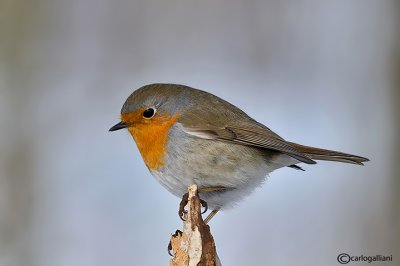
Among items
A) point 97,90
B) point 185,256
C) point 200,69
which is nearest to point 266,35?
point 200,69

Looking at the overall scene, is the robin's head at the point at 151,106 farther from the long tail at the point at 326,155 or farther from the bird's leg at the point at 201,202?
the long tail at the point at 326,155

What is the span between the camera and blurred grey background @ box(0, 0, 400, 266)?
448cm

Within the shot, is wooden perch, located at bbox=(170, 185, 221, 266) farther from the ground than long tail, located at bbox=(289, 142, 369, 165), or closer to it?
closer to it

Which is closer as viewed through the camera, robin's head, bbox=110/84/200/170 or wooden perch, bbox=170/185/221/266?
wooden perch, bbox=170/185/221/266

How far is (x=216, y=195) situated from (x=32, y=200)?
1592mm

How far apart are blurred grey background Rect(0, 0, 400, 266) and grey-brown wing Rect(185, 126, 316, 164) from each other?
3.16 ft

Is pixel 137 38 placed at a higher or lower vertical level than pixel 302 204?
higher

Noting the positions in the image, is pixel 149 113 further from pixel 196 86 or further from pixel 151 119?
pixel 196 86

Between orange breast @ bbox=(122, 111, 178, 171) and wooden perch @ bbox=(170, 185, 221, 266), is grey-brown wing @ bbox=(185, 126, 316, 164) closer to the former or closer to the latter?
orange breast @ bbox=(122, 111, 178, 171)

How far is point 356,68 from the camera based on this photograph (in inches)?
201

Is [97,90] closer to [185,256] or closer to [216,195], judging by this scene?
[216,195]

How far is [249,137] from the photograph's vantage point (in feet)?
11.7

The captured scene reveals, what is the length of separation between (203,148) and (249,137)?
27 cm

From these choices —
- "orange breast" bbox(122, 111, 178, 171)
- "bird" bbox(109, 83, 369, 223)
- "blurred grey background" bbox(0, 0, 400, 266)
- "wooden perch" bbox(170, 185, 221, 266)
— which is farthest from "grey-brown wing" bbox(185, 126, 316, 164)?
"blurred grey background" bbox(0, 0, 400, 266)
